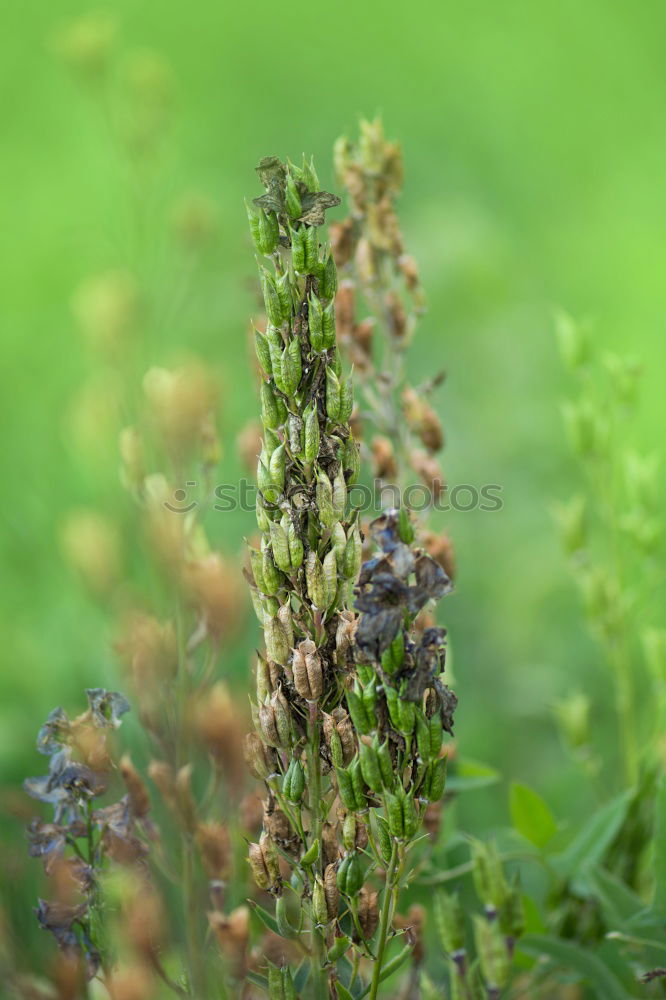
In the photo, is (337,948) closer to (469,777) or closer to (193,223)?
(469,777)

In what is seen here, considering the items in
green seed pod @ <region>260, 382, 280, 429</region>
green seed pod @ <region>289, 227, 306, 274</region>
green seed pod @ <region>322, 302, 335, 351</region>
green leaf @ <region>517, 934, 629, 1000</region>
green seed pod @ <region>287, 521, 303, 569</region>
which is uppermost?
green seed pod @ <region>289, 227, 306, 274</region>

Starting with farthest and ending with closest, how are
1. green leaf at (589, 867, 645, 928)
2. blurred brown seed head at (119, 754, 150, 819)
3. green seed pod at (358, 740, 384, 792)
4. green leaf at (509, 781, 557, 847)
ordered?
green leaf at (509, 781, 557, 847) < green leaf at (589, 867, 645, 928) < blurred brown seed head at (119, 754, 150, 819) < green seed pod at (358, 740, 384, 792)

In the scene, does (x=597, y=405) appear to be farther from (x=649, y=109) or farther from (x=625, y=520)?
(x=649, y=109)

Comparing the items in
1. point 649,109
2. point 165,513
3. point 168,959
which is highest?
point 649,109

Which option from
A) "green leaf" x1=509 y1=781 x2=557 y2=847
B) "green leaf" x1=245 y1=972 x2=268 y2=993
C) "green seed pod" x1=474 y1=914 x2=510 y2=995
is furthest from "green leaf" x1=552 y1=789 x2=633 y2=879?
"green leaf" x1=245 y1=972 x2=268 y2=993

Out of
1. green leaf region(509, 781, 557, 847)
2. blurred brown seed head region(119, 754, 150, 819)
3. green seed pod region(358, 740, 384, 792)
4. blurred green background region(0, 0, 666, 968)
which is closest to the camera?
green seed pod region(358, 740, 384, 792)

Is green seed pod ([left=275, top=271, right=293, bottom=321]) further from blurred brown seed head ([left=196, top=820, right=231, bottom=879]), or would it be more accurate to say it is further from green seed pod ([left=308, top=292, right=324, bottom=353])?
blurred brown seed head ([left=196, top=820, right=231, bottom=879])

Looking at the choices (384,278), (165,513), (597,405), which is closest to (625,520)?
(597,405)
